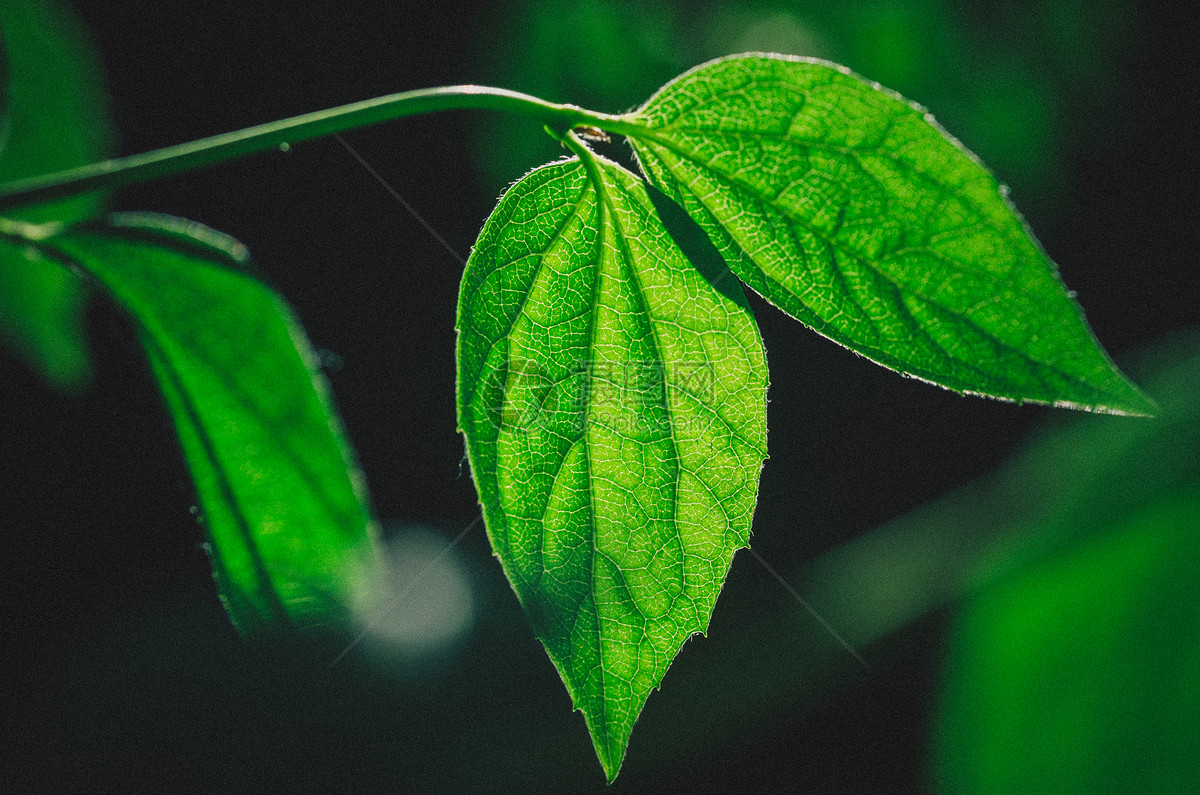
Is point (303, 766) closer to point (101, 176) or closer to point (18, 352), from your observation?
point (18, 352)

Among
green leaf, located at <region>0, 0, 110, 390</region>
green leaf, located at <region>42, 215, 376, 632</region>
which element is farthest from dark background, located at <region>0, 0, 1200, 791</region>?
green leaf, located at <region>42, 215, 376, 632</region>

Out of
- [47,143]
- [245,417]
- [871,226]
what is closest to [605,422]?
[871,226]

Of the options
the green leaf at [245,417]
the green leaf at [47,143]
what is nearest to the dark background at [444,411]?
the green leaf at [47,143]

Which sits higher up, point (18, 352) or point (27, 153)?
point (27, 153)

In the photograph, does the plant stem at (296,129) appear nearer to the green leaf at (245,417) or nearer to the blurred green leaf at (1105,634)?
the green leaf at (245,417)

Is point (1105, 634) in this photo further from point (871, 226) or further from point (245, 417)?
point (245, 417)

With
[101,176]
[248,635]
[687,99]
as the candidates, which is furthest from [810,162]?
[248,635]
